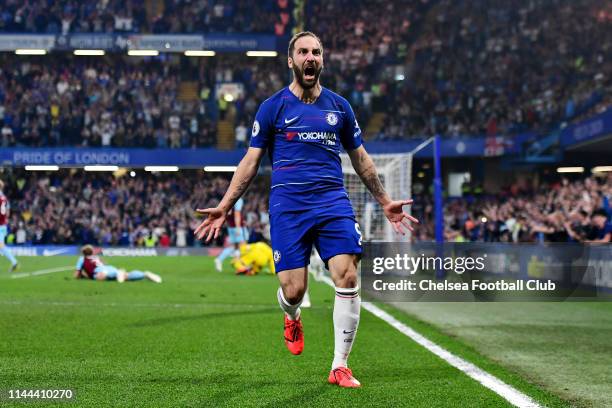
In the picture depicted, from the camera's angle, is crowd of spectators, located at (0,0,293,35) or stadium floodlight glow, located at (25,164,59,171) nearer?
stadium floodlight glow, located at (25,164,59,171)

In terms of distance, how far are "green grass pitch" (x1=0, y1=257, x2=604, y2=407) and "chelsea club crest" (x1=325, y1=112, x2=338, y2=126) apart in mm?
1800

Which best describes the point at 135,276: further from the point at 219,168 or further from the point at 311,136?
the point at 219,168

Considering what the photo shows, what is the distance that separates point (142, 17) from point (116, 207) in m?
10.9

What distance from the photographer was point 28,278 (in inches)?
695

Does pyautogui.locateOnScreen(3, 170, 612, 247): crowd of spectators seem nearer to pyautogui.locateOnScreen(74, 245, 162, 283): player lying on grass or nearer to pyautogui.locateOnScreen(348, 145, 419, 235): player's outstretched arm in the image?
pyautogui.locateOnScreen(74, 245, 162, 283): player lying on grass

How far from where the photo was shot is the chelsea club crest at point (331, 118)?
221 inches

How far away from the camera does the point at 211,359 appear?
261 inches

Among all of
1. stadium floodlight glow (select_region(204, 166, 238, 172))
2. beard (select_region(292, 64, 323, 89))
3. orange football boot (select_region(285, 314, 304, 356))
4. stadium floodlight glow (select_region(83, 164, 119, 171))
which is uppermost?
stadium floodlight glow (select_region(83, 164, 119, 171))

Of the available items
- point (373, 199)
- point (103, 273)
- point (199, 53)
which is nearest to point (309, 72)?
point (103, 273)

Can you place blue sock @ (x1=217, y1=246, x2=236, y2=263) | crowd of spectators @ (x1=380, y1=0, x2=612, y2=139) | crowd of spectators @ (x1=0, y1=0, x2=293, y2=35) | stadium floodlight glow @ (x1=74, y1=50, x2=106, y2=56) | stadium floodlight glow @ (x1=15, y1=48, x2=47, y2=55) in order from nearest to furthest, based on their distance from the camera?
blue sock @ (x1=217, y1=246, x2=236, y2=263) < crowd of spectators @ (x1=380, y1=0, x2=612, y2=139) < stadium floodlight glow @ (x1=15, y1=48, x2=47, y2=55) < stadium floodlight glow @ (x1=74, y1=50, x2=106, y2=56) < crowd of spectators @ (x1=0, y1=0, x2=293, y2=35)

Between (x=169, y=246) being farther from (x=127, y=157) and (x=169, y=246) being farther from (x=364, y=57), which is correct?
(x=364, y=57)

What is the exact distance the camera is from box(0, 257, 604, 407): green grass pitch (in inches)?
200

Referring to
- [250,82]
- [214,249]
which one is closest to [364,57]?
[250,82]

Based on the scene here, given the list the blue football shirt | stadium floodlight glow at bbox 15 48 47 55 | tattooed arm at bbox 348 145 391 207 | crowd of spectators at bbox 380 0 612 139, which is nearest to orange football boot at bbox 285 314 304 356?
the blue football shirt
